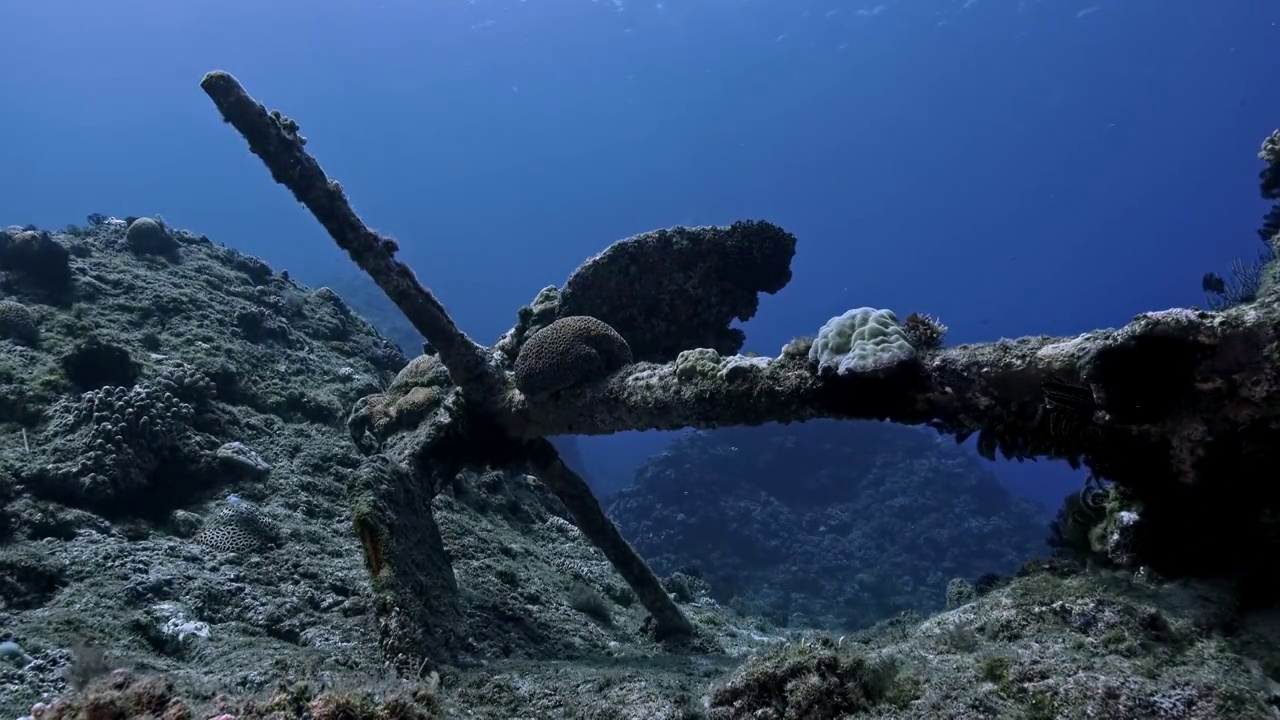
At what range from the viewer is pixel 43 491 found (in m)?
6.70

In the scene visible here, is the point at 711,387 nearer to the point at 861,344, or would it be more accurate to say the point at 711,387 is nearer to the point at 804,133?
the point at 861,344

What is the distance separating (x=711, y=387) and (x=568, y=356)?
6.13 ft

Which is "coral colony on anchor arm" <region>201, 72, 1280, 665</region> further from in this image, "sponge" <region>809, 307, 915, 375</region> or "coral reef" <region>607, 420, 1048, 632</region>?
"coral reef" <region>607, 420, 1048, 632</region>

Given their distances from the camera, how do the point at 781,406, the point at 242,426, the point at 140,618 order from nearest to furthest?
the point at 140,618
the point at 781,406
the point at 242,426

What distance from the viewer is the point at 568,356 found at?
7.29m

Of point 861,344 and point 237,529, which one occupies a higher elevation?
point 861,344

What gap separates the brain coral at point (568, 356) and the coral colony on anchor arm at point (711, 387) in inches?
0.9

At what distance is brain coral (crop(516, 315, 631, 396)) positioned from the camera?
7.29m

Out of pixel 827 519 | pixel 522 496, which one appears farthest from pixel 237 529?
pixel 827 519

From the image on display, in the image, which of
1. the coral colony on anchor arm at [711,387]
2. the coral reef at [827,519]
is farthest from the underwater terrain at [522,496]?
the coral reef at [827,519]

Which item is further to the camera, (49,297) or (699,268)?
(49,297)

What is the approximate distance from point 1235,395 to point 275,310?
583 inches

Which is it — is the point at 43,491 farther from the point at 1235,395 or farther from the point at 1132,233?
the point at 1132,233

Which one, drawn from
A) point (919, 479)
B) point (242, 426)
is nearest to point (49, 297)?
point (242, 426)
